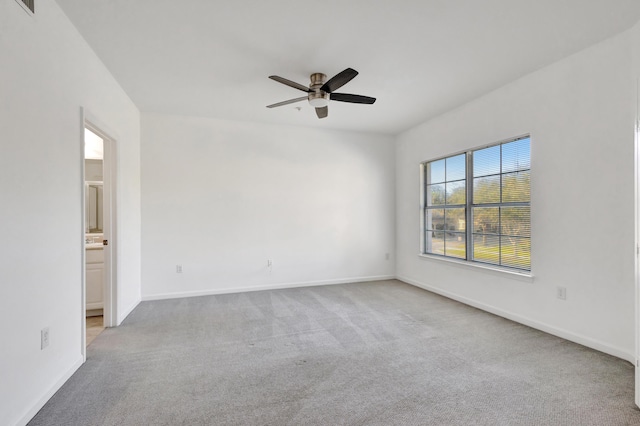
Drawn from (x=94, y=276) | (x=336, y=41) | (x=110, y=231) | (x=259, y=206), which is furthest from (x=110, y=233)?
(x=336, y=41)

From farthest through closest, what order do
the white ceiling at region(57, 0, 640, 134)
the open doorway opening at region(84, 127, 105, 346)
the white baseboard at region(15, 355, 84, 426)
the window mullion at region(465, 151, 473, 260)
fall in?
the window mullion at region(465, 151, 473, 260) < the open doorway opening at region(84, 127, 105, 346) < the white ceiling at region(57, 0, 640, 134) < the white baseboard at region(15, 355, 84, 426)

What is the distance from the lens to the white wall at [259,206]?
4.59 meters

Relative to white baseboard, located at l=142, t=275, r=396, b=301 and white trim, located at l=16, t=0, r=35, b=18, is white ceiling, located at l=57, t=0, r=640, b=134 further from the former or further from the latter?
white baseboard, located at l=142, t=275, r=396, b=301

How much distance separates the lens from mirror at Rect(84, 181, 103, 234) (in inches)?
177

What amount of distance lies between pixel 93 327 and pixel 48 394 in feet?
5.02

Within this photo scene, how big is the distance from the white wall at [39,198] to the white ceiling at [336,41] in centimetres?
45

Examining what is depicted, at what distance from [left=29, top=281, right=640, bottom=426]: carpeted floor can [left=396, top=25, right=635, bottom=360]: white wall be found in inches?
10.1

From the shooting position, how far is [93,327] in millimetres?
3424

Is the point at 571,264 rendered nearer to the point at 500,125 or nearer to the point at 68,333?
the point at 500,125

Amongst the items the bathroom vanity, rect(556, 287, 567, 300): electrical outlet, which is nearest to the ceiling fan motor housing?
rect(556, 287, 567, 300): electrical outlet

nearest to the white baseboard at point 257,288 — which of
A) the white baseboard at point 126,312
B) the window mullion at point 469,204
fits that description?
the white baseboard at point 126,312

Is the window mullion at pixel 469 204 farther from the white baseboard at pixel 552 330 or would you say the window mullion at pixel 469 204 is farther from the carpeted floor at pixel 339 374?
the carpeted floor at pixel 339 374

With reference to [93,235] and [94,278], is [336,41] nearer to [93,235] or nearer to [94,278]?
[94,278]

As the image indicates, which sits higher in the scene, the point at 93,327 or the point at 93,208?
the point at 93,208
